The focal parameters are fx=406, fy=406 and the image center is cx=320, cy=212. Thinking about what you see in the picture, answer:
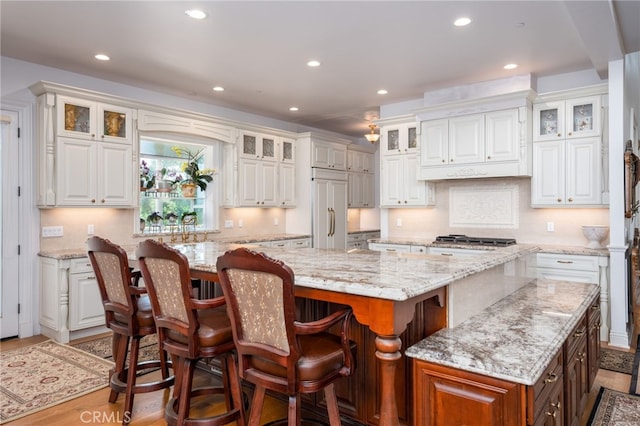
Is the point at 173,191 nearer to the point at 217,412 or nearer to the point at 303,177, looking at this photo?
the point at 303,177

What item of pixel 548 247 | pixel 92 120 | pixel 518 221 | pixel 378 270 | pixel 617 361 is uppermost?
pixel 92 120

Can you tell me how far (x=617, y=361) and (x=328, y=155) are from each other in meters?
4.82

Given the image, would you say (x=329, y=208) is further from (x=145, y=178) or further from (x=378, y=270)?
(x=378, y=270)

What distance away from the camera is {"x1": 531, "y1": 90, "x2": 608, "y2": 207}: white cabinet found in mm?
4363

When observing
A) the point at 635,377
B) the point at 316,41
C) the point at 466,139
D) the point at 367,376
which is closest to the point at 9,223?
the point at 316,41

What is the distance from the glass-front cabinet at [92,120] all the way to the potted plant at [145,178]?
53cm

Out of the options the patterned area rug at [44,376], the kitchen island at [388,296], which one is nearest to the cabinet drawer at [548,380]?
the kitchen island at [388,296]

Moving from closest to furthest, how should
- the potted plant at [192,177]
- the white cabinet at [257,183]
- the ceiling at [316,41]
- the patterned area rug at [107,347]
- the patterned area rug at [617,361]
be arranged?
1. the ceiling at [316,41]
2. the patterned area rug at [617,361]
3. the patterned area rug at [107,347]
4. the potted plant at [192,177]
5. the white cabinet at [257,183]

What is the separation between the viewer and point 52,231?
14.6 ft

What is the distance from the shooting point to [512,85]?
16.2 ft

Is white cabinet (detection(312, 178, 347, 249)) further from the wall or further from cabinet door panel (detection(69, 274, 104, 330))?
cabinet door panel (detection(69, 274, 104, 330))

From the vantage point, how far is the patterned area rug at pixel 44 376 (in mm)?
2816

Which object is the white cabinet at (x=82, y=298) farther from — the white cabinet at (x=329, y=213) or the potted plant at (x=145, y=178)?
the white cabinet at (x=329, y=213)

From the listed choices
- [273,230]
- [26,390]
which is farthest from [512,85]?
[26,390]
